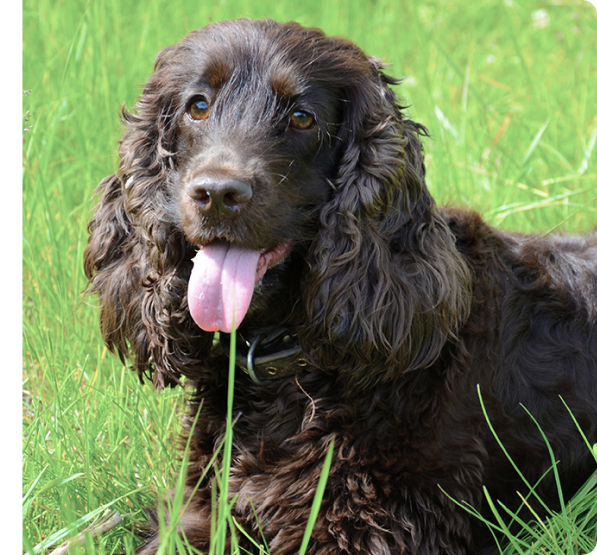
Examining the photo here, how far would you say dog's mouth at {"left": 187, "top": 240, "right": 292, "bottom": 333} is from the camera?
7.54ft

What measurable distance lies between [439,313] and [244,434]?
0.85 metres

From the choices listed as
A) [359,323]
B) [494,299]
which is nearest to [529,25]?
[494,299]

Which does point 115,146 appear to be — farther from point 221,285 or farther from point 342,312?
point 342,312

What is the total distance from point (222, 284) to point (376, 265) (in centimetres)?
52

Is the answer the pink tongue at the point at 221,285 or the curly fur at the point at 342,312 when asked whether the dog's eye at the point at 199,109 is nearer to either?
the curly fur at the point at 342,312

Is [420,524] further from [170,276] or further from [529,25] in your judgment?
[529,25]

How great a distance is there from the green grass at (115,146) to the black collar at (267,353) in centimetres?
56

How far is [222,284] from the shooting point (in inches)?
91.0

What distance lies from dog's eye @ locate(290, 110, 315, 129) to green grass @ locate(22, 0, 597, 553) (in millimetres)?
1114

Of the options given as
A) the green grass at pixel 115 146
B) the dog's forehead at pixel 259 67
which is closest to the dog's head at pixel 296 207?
the dog's forehead at pixel 259 67

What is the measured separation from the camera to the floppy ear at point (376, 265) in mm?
2385

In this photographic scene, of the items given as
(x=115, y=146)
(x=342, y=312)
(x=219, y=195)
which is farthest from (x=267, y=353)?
(x=115, y=146)

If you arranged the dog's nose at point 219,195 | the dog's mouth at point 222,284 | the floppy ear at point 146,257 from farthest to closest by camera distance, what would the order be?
the floppy ear at point 146,257, the dog's mouth at point 222,284, the dog's nose at point 219,195

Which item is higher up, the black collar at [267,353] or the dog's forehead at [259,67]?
the dog's forehead at [259,67]
